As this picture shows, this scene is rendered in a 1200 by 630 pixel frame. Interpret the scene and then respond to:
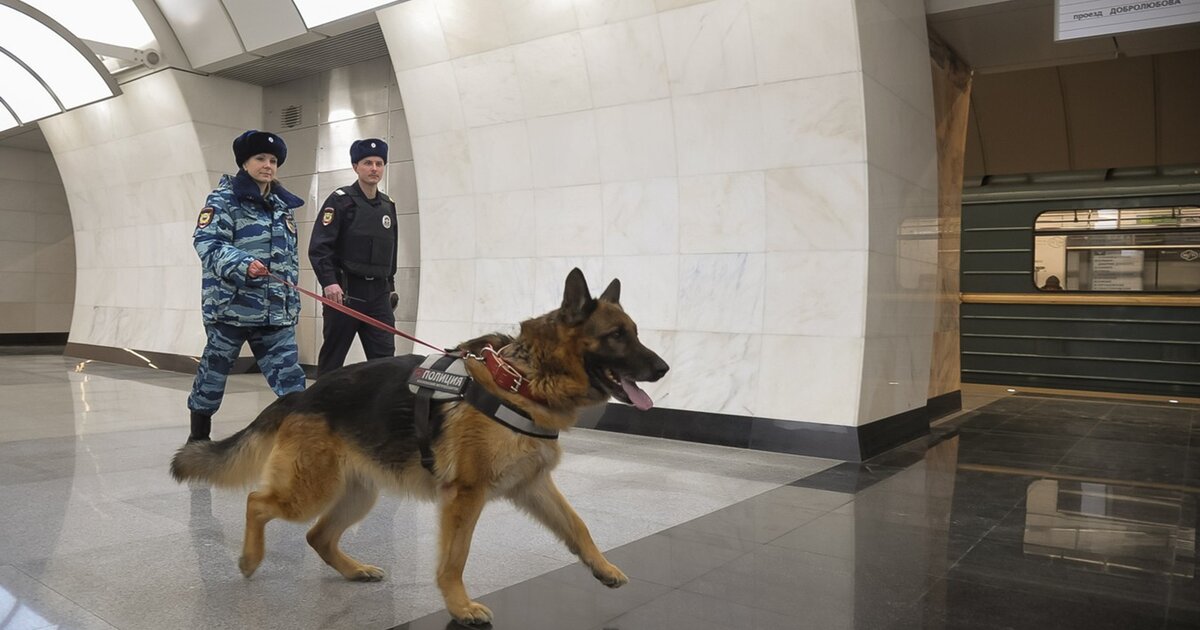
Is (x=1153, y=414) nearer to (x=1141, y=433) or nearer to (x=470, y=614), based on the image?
(x=1141, y=433)

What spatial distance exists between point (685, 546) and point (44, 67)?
14.3m

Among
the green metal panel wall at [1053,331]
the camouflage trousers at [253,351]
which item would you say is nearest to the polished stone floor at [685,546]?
the camouflage trousers at [253,351]

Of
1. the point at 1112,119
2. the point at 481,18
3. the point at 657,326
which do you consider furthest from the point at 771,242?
the point at 1112,119

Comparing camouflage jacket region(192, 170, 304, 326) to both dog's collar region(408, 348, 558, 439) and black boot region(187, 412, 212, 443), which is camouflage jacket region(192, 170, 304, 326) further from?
dog's collar region(408, 348, 558, 439)

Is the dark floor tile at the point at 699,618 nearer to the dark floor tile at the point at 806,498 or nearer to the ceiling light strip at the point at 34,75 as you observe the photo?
the dark floor tile at the point at 806,498

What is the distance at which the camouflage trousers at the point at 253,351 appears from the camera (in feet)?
17.3

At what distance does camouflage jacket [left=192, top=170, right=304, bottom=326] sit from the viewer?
16.4 ft

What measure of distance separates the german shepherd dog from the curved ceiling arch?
11.8 meters

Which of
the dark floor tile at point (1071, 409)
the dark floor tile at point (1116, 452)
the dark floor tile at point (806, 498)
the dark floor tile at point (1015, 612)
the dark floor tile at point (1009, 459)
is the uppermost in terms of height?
the dark floor tile at point (1015, 612)

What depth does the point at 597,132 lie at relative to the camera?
8391mm

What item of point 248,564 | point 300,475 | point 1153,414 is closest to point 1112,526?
point 300,475

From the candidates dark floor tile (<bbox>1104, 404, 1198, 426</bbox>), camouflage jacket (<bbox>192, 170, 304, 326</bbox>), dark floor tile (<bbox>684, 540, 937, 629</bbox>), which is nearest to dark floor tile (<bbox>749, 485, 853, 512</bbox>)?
dark floor tile (<bbox>684, 540, 937, 629</bbox>)

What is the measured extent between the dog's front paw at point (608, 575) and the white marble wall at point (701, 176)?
4062 millimetres

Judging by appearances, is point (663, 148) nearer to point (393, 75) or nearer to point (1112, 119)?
point (393, 75)
